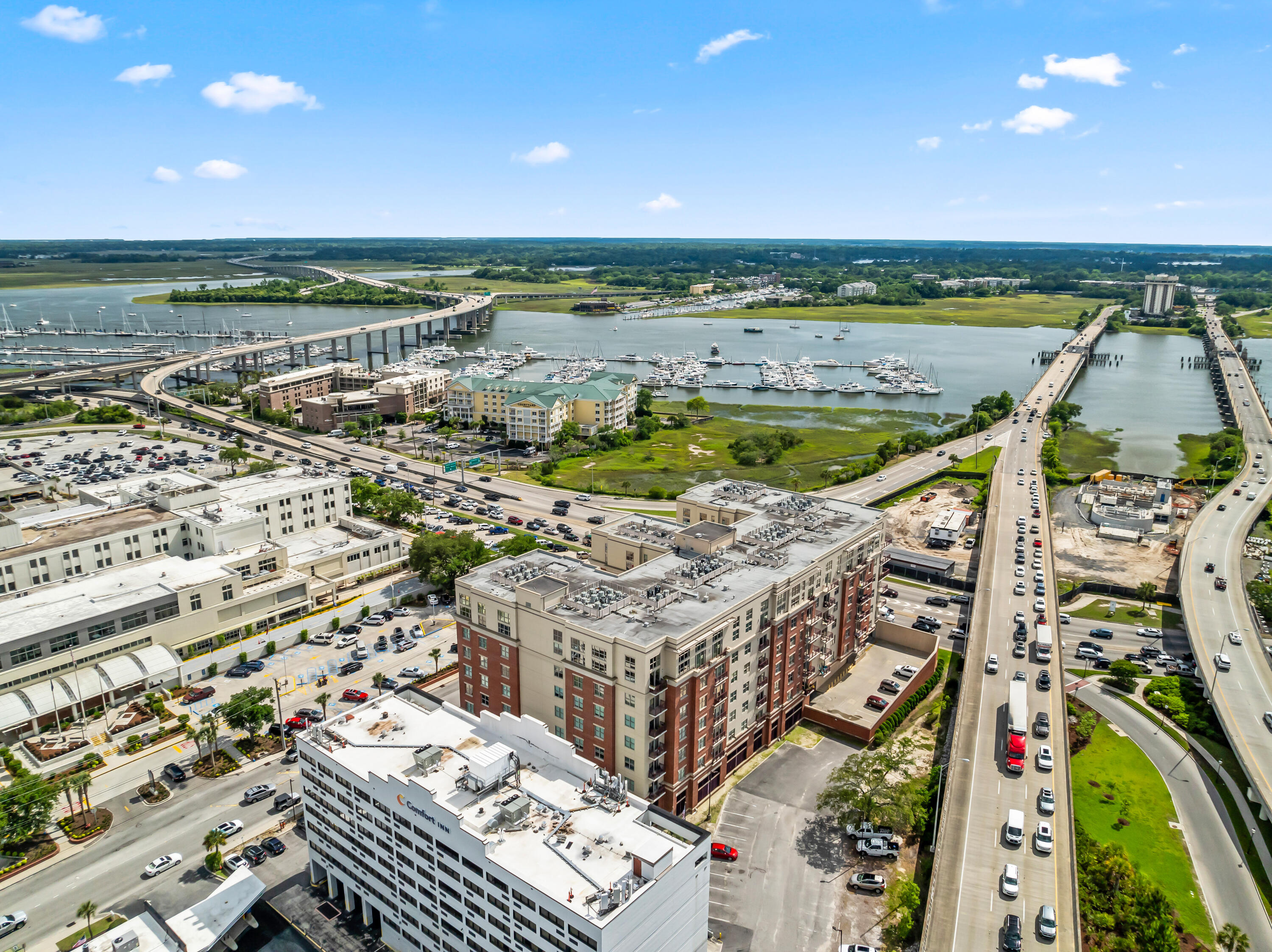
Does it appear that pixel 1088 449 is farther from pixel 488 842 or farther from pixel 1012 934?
pixel 488 842

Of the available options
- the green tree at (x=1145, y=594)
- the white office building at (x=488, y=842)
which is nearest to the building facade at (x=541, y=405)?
the green tree at (x=1145, y=594)

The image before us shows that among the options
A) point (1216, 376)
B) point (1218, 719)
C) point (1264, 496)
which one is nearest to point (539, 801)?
point (1218, 719)

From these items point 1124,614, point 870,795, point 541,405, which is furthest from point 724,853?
point 541,405

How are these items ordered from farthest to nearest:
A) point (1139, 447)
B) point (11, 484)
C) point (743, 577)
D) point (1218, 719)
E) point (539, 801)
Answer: point (1139, 447), point (11, 484), point (1218, 719), point (743, 577), point (539, 801)

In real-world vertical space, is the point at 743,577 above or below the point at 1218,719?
above

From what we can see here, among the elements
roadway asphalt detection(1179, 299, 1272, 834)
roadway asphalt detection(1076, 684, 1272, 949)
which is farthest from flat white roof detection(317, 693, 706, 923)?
roadway asphalt detection(1179, 299, 1272, 834)

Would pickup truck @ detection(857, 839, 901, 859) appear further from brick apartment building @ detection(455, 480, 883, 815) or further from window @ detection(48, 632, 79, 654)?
window @ detection(48, 632, 79, 654)

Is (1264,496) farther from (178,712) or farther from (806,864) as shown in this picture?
(178,712)
